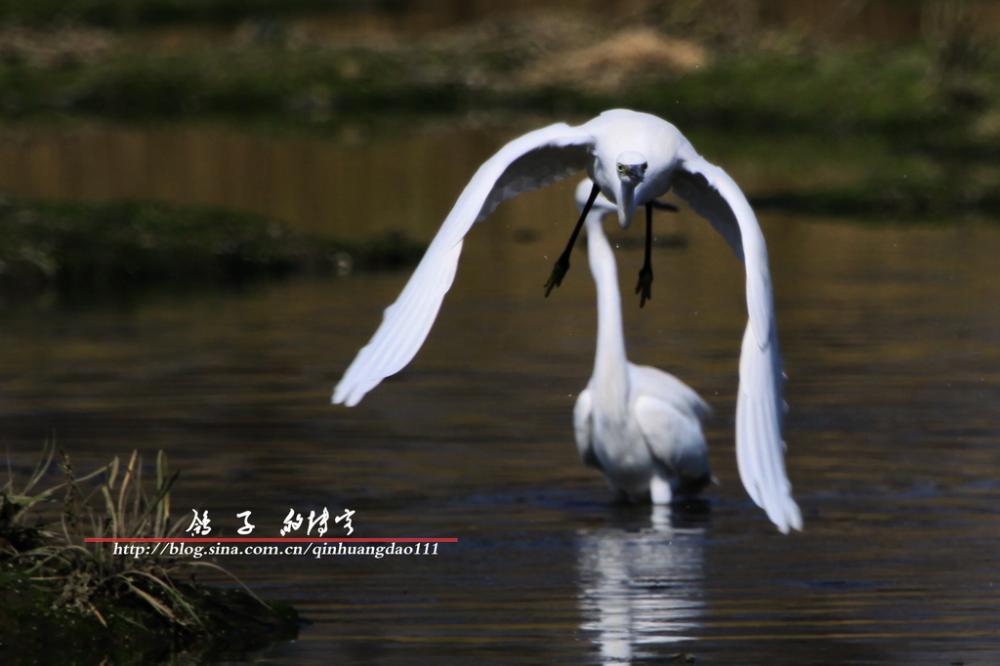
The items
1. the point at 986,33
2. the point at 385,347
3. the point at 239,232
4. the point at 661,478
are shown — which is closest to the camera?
the point at 385,347

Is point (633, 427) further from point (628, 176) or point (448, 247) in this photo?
point (448, 247)

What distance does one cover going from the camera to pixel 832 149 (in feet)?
119

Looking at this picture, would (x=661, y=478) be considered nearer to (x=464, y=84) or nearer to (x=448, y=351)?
(x=448, y=351)

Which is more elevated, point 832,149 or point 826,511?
point 832,149

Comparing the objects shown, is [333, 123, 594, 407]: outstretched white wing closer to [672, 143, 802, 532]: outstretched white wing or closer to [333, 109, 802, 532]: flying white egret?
[333, 109, 802, 532]: flying white egret

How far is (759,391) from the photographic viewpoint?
671 centimetres

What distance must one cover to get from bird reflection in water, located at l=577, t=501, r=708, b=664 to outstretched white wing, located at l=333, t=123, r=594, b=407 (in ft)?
5.50

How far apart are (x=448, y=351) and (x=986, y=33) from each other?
2826 cm

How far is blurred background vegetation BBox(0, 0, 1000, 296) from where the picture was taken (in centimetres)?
3469

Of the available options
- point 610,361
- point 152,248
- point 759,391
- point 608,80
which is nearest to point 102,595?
point 759,391

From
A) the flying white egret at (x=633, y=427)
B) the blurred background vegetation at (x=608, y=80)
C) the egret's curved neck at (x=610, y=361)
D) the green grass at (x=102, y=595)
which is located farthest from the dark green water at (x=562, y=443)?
the blurred background vegetation at (x=608, y=80)

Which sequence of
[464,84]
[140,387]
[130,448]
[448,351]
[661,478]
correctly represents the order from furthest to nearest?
1. [464,84]
2. [448,351]
3. [140,387]
4. [130,448]
5. [661,478]

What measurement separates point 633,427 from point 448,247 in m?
4.28

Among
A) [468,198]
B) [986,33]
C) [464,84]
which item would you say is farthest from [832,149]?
[468,198]
